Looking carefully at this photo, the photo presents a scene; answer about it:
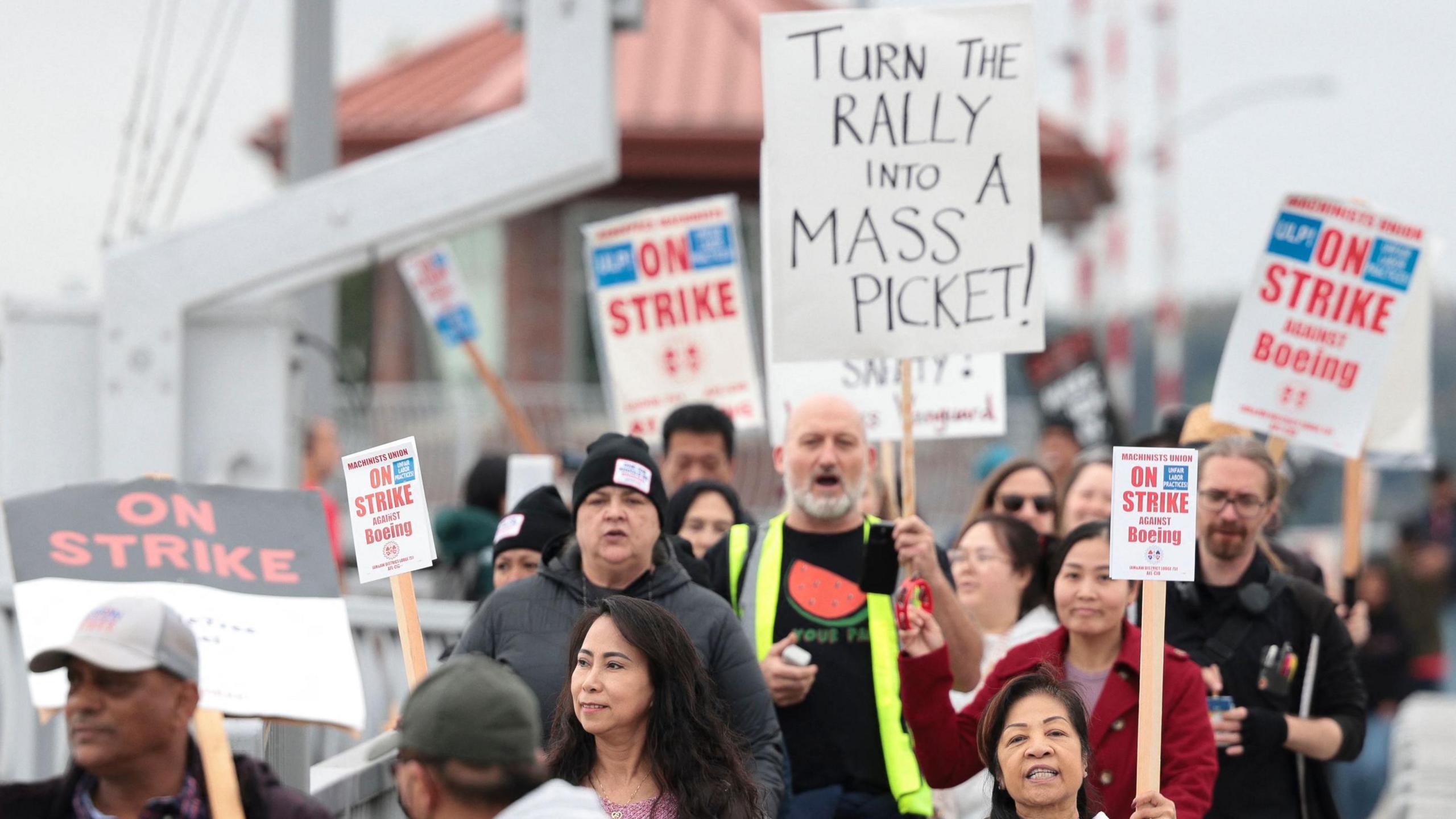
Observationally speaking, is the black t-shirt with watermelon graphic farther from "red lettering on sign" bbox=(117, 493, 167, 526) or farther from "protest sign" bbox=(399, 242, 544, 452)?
"protest sign" bbox=(399, 242, 544, 452)

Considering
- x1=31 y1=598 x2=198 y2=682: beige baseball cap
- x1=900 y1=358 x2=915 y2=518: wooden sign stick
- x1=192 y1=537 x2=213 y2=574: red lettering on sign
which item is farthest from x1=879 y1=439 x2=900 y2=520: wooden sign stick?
x1=31 y1=598 x2=198 y2=682: beige baseball cap

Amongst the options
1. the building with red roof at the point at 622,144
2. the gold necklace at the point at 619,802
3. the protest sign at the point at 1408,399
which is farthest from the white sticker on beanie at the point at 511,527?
the building with red roof at the point at 622,144

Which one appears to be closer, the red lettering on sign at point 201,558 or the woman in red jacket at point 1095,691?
the red lettering on sign at point 201,558

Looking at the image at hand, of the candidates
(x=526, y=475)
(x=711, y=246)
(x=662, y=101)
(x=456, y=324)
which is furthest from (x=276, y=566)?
(x=662, y=101)

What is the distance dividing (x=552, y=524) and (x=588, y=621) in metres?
1.50

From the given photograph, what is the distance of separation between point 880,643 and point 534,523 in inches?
49.9

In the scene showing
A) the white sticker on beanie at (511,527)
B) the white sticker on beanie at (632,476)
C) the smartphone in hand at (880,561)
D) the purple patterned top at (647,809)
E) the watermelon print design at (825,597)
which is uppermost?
the white sticker on beanie at (632,476)

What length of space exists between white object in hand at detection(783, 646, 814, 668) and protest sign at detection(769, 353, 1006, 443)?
8.17 feet

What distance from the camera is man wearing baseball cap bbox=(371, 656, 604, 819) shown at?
3.17 meters

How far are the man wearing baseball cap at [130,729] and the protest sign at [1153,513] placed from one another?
82.8 inches

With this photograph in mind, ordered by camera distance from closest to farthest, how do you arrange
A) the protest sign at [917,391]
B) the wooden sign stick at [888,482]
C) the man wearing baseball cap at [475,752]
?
1. the man wearing baseball cap at [475,752]
2. the wooden sign stick at [888,482]
3. the protest sign at [917,391]

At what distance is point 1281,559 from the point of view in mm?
6785

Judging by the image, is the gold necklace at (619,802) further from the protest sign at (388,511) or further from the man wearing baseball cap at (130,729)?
the man wearing baseball cap at (130,729)

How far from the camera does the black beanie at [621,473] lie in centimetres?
531
